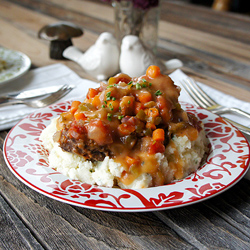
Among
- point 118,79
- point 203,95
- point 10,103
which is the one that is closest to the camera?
point 118,79

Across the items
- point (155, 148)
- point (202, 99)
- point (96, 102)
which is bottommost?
point (202, 99)

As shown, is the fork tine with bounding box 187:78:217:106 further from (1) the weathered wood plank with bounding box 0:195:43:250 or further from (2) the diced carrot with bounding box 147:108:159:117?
(1) the weathered wood plank with bounding box 0:195:43:250

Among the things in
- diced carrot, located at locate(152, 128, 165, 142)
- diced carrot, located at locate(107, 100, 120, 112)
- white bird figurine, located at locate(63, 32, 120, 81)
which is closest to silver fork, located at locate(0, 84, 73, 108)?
white bird figurine, located at locate(63, 32, 120, 81)

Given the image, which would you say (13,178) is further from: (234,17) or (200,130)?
(234,17)

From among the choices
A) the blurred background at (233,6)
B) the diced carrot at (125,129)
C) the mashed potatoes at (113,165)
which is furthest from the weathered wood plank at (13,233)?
the blurred background at (233,6)

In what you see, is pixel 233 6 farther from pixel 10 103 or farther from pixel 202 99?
pixel 10 103

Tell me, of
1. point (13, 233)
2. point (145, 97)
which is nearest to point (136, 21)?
point (145, 97)

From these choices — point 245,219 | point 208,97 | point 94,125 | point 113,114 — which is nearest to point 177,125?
point 113,114
